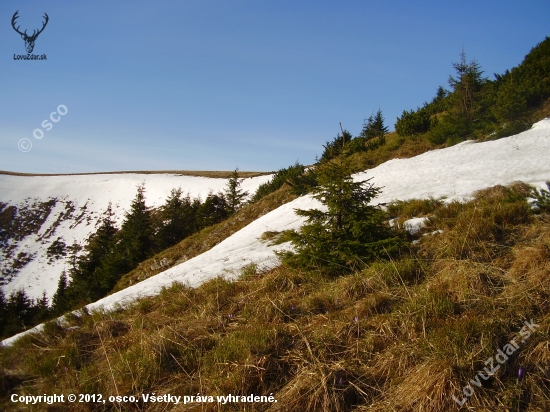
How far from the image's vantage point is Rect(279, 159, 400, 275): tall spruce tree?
→ 5.18 m

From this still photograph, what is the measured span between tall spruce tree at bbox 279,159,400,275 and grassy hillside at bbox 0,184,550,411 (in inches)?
12.0

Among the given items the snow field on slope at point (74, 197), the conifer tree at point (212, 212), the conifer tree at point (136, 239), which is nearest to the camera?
the conifer tree at point (136, 239)

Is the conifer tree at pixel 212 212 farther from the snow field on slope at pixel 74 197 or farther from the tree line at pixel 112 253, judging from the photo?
the snow field on slope at pixel 74 197

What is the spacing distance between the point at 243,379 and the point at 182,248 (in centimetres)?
1627

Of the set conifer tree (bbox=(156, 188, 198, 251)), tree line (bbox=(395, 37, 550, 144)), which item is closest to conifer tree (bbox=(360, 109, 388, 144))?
tree line (bbox=(395, 37, 550, 144))

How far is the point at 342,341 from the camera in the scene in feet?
10.9

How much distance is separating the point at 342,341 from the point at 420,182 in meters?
8.78

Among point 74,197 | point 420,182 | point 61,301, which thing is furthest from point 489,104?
point 74,197

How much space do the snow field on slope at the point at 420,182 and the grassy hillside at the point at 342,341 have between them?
2.08 metres

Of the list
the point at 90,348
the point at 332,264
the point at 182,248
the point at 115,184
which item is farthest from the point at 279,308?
the point at 115,184

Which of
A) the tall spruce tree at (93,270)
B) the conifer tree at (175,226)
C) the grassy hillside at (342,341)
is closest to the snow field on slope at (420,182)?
the grassy hillside at (342,341)

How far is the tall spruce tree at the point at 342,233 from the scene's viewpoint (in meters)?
5.18

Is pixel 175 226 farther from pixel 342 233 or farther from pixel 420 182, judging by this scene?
pixel 342 233

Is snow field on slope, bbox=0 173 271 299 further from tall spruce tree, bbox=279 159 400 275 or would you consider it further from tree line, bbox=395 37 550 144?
tall spruce tree, bbox=279 159 400 275
